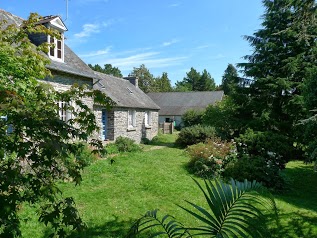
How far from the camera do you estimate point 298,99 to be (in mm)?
13703

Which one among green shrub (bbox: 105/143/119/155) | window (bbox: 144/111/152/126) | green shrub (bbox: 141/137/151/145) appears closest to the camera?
green shrub (bbox: 105/143/119/155)

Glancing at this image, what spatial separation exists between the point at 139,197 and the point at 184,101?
36.5m

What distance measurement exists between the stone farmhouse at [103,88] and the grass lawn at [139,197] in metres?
2.66

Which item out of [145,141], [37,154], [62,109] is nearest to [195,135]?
[145,141]

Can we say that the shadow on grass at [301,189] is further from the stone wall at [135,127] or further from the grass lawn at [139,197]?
the stone wall at [135,127]

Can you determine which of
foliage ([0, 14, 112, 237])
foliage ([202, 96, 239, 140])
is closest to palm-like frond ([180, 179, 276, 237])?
foliage ([0, 14, 112, 237])

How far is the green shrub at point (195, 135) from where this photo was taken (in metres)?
18.0

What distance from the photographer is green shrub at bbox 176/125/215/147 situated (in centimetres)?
1798

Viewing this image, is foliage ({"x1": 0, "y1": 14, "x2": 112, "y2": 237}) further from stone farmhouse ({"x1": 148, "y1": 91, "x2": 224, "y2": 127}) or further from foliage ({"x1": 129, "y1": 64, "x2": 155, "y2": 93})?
foliage ({"x1": 129, "y1": 64, "x2": 155, "y2": 93})

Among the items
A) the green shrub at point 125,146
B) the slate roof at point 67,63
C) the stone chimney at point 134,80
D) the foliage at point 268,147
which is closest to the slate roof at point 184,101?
the stone chimney at point 134,80

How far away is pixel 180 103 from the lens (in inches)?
1725

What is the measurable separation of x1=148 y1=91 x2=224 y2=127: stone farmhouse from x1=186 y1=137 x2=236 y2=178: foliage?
28.0 metres

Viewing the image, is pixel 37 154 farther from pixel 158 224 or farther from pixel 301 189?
pixel 301 189

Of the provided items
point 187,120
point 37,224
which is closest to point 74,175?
point 37,224
